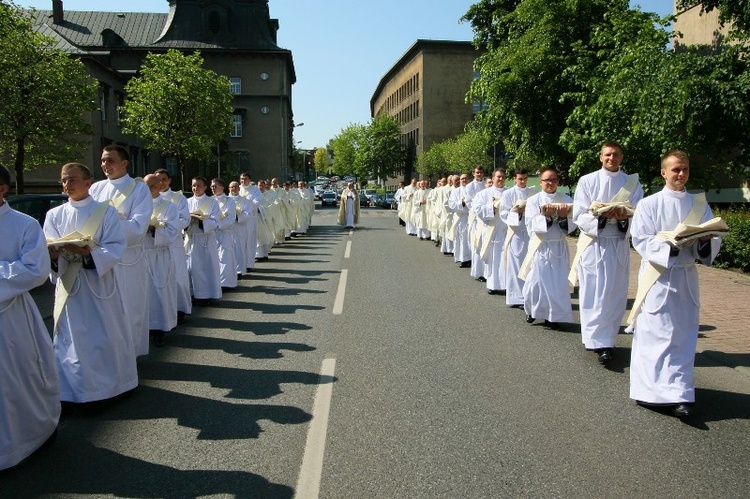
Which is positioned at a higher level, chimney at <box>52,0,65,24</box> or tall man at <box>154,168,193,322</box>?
chimney at <box>52,0,65,24</box>

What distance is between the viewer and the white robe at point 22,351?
4.39 meters

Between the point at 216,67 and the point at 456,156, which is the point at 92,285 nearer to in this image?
the point at 456,156

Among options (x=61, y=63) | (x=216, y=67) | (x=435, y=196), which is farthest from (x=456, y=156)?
(x=61, y=63)

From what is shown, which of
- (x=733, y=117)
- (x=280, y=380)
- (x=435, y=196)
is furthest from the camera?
(x=435, y=196)

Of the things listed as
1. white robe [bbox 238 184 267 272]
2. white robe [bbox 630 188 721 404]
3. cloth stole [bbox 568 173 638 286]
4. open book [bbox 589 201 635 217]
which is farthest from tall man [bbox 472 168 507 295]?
white robe [bbox 630 188 721 404]

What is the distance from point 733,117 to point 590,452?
8.24m

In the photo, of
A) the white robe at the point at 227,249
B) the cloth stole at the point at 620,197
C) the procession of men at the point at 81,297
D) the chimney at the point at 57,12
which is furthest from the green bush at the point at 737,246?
the chimney at the point at 57,12

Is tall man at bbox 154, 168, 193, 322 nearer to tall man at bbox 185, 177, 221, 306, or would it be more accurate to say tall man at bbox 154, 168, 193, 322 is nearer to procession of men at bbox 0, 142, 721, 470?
procession of men at bbox 0, 142, 721, 470

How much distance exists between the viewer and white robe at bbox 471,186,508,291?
1140 centimetres

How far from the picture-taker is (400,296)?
36.1 ft

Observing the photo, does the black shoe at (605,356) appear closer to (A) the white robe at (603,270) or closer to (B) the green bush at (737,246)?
(A) the white robe at (603,270)

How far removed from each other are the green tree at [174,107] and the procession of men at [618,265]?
30.8m

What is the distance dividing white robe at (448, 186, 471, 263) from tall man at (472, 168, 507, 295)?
344cm

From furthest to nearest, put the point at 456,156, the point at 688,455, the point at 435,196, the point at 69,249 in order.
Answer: the point at 456,156
the point at 435,196
the point at 69,249
the point at 688,455
